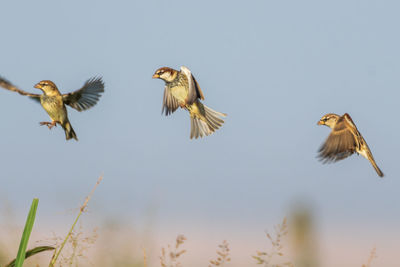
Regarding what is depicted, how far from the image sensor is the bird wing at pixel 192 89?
6321mm

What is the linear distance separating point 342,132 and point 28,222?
11.5 feet

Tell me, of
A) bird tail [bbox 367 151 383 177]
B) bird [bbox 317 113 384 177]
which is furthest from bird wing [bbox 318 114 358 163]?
bird tail [bbox 367 151 383 177]

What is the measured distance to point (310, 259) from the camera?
19.8 feet

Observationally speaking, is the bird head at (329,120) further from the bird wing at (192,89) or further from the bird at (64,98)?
the bird at (64,98)

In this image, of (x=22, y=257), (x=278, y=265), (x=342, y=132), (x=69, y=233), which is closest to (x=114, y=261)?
(x=69, y=233)

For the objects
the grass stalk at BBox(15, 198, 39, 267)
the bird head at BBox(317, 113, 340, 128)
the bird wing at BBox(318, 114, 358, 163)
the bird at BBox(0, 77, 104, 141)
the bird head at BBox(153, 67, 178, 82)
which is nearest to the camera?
the grass stalk at BBox(15, 198, 39, 267)

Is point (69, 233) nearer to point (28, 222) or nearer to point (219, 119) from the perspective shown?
point (28, 222)

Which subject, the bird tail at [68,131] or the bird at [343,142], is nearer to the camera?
the bird at [343,142]

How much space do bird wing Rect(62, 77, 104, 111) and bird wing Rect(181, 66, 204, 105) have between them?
109cm

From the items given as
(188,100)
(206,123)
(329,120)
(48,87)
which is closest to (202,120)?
(206,123)

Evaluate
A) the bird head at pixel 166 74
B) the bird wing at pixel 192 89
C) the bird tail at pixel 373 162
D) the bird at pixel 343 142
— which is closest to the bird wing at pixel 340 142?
the bird at pixel 343 142

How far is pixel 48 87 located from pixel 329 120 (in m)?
3.36

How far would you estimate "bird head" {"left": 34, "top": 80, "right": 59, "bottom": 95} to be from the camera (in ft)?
19.5

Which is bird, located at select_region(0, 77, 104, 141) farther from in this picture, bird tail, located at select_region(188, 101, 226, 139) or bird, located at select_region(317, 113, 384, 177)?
bird, located at select_region(317, 113, 384, 177)
